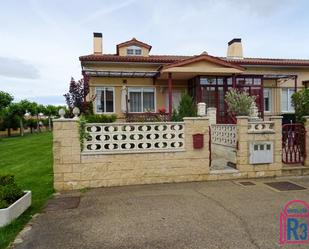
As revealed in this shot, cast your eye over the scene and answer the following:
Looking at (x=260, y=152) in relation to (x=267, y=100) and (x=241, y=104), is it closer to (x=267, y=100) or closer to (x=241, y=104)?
(x=241, y=104)

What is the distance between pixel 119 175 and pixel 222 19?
10246 millimetres

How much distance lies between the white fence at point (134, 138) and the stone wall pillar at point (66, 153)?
282mm

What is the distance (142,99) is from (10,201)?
1187cm

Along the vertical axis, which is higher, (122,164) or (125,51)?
(125,51)

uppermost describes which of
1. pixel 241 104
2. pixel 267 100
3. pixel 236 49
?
pixel 236 49

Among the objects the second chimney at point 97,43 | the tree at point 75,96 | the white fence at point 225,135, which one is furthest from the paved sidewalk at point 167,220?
the second chimney at point 97,43

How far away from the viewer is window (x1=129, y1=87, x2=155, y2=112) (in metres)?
16.0

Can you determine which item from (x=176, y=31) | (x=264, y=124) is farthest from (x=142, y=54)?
(x=264, y=124)

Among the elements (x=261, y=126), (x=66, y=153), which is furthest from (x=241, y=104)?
(x=66, y=153)

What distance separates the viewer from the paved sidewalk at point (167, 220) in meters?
3.63

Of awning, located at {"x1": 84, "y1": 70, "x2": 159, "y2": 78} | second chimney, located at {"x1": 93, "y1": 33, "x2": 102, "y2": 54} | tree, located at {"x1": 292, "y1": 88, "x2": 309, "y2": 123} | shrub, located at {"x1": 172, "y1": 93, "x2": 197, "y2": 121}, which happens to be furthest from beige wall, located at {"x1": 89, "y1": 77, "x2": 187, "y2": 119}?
tree, located at {"x1": 292, "y1": 88, "x2": 309, "y2": 123}

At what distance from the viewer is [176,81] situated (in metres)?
16.5

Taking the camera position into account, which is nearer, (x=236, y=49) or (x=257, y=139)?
(x=257, y=139)

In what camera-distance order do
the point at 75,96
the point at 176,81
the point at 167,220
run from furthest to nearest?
the point at 176,81
the point at 75,96
the point at 167,220
